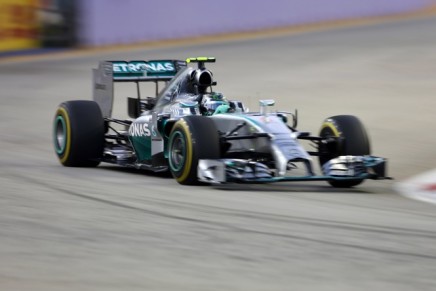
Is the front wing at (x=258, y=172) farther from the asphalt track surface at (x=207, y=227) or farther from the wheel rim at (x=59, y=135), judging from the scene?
the wheel rim at (x=59, y=135)

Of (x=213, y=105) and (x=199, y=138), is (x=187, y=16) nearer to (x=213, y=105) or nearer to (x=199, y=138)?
(x=213, y=105)

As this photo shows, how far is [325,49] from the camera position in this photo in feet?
87.1

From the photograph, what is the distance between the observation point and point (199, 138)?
34.2 ft

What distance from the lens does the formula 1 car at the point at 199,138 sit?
34.3ft

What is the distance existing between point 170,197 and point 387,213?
1981 millimetres

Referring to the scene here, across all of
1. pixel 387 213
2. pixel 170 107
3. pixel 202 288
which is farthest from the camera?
pixel 170 107

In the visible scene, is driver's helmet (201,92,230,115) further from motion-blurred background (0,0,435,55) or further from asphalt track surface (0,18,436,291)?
motion-blurred background (0,0,435,55)

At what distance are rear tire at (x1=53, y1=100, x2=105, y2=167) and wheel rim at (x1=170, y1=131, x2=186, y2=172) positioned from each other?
1.79 meters

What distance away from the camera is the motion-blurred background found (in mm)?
25469

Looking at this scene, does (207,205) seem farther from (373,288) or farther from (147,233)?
(373,288)

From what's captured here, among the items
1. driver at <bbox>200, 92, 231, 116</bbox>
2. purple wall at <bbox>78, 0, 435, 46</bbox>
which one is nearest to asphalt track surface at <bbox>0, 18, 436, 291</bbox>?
driver at <bbox>200, 92, 231, 116</bbox>

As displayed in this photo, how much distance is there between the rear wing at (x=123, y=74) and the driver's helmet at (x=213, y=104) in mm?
1525

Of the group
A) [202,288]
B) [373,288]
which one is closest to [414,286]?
[373,288]

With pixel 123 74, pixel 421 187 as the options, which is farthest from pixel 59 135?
pixel 421 187
